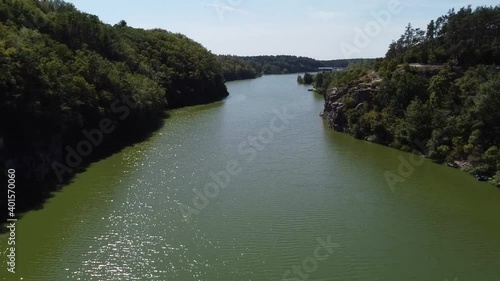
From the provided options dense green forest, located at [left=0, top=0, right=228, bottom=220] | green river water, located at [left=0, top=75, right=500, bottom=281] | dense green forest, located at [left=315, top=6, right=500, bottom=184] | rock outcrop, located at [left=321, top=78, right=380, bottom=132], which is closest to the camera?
green river water, located at [left=0, top=75, right=500, bottom=281]

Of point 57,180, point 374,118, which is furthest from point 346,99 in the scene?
point 57,180

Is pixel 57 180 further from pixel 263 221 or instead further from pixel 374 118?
pixel 374 118

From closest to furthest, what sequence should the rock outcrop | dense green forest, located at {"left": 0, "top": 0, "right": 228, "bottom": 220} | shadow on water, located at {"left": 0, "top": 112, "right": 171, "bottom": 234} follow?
shadow on water, located at {"left": 0, "top": 112, "right": 171, "bottom": 234}, dense green forest, located at {"left": 0, "top": 0, "right": 228, "bottom": 220}, the rock outcrop

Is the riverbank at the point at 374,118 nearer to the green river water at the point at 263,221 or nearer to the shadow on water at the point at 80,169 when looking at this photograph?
the green river water at the point at 263,221

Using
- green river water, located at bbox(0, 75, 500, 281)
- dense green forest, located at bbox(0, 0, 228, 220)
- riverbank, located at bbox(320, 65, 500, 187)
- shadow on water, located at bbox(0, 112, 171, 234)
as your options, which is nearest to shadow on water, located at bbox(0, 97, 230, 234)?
shadow on water, located at bbox(0, 112, 171, 234)

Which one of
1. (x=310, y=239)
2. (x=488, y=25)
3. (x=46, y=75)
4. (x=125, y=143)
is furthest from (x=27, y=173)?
(x=488, y=25)

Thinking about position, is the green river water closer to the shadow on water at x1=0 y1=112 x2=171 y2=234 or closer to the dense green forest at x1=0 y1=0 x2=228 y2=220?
the shadow on water at x1=0 y1=112 x2=171 y2=234
